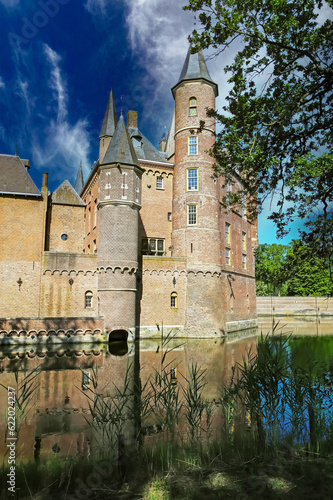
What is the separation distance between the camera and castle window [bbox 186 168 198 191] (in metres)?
23.8

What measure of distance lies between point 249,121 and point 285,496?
5.45m

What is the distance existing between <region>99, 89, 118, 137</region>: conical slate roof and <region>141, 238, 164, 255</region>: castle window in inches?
342

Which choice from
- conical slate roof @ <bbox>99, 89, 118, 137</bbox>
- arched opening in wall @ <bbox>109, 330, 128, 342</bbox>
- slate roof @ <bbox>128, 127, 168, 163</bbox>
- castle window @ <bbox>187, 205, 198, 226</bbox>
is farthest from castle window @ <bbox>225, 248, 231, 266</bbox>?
conical slate roof @ <bbox>99, 89, 118, 137</bbox>

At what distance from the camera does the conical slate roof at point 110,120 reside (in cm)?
2694

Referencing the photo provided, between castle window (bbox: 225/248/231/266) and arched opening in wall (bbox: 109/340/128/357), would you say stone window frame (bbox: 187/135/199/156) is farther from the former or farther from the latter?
arched opening in wall (bbox: 109/340/128/357)

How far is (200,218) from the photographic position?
2314cm

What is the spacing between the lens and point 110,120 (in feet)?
89.9

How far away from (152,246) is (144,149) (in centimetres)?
755

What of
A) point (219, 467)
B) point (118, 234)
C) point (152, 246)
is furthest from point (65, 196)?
point (219, 467)

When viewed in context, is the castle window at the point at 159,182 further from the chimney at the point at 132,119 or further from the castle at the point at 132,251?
the chimney at the point at 132,119

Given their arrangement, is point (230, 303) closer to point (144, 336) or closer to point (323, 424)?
point (144, 336)

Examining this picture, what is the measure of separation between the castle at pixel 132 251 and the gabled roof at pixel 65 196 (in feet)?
3.38

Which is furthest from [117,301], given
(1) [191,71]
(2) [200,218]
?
(1) [191,71]

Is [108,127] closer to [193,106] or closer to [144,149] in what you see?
[144,149]
